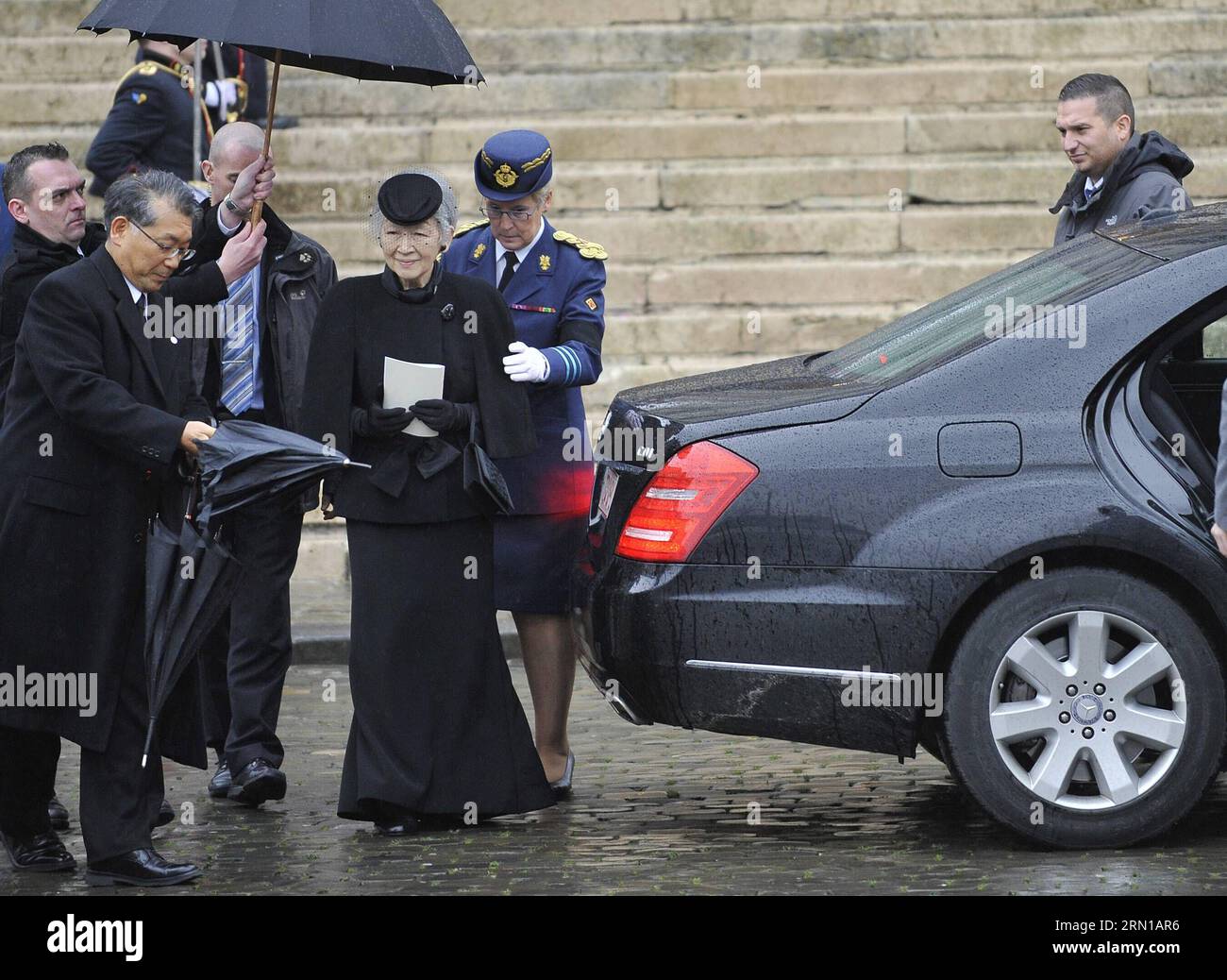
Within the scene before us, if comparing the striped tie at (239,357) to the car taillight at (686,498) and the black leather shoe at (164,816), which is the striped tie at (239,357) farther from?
the car taillight at (686,498)

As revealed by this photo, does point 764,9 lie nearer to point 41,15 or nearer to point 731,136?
point 731,136

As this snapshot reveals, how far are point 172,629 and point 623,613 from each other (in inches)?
47.8

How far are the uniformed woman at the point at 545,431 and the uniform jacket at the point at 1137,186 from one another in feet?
6.04

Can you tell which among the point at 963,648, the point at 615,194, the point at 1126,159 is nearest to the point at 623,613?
the point at 963,648

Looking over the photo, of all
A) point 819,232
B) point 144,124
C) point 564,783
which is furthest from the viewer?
point 819,232

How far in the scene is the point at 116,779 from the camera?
5793 millimetres

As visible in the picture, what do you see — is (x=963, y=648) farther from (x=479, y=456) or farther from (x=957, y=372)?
(x=479, y=456)

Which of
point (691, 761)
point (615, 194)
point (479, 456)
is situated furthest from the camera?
point (615, 194)

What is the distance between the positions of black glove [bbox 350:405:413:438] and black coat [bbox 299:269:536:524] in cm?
4

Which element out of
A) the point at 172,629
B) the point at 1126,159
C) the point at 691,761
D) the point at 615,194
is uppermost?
the point at 615,194

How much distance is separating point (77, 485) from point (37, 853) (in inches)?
40.9

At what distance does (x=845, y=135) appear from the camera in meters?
13.1

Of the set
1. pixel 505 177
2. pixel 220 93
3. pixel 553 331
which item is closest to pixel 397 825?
pixel 553 331

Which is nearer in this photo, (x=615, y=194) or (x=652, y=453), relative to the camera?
(x=652, y=453)
